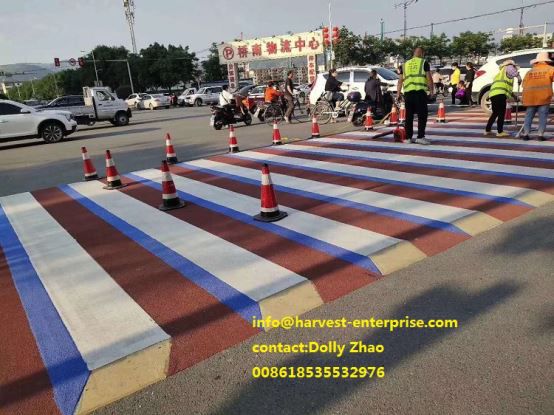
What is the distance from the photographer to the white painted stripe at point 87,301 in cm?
302

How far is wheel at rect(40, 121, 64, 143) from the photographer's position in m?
16.7

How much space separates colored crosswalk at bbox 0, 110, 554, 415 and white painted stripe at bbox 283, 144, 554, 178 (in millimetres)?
42

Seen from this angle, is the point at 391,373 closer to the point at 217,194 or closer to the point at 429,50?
the point at 217,194

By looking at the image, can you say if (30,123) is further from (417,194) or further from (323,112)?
(417,194)

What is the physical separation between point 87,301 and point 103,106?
69.8 feet

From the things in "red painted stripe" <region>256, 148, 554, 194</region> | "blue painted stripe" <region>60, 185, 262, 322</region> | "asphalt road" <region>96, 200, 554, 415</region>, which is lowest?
"asphalt road" <region>96, 200, 554, 415</region>

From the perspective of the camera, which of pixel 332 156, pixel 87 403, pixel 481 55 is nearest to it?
pixel 87 403

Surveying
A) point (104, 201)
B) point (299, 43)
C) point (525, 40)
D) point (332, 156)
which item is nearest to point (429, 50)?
point (525, 40)

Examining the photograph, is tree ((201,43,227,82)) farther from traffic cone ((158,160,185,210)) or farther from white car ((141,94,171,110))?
traffic cone ((158,160,185,210))

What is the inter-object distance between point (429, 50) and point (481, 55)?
716 centimetres

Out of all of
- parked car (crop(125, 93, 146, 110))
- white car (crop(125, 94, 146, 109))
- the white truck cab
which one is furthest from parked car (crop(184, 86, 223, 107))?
the white truck cab

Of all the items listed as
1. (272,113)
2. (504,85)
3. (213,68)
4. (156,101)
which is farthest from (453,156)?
(213,68)

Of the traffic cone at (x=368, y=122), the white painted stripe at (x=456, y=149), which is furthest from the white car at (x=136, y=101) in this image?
the white painted stripe at (x=456, y=149)

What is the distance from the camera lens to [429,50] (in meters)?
60.8
